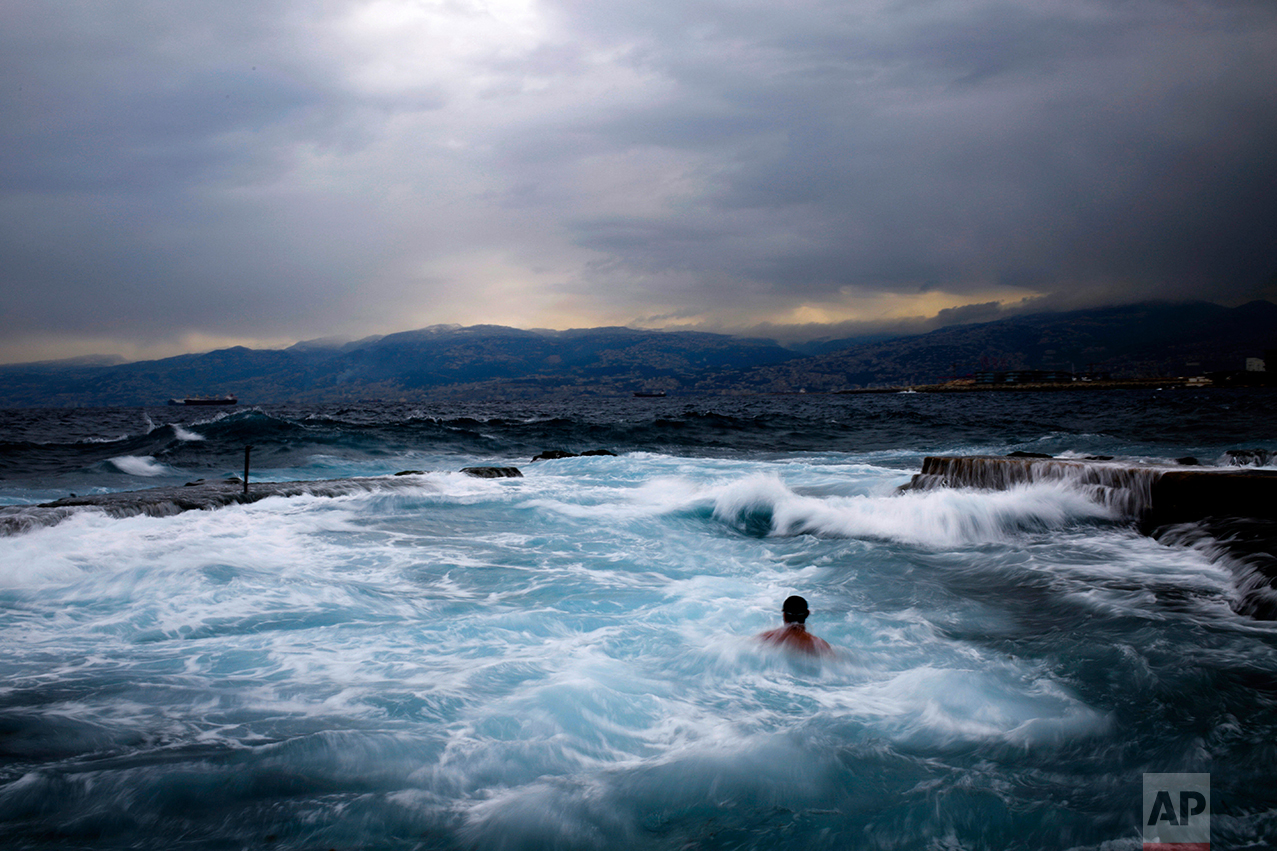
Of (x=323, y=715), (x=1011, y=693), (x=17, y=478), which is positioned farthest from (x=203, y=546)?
(x=17, y=478)

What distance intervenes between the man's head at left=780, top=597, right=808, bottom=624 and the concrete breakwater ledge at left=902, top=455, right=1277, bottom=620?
4.10 metres

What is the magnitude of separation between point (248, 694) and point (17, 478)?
25.0m

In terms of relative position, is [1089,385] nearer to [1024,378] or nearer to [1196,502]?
[1024,378]

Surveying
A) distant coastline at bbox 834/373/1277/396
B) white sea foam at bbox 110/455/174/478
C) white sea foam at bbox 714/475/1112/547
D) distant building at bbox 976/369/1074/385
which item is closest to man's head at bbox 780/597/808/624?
white sea foam at bbox 714/475/1112/547

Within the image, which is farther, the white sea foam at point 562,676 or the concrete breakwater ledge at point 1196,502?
the concrete breakwater ledge at point 1196,502

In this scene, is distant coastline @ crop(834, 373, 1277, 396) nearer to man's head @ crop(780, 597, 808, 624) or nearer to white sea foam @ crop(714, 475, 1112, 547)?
white sea foam @ crop(714, 475, 1112, 547)

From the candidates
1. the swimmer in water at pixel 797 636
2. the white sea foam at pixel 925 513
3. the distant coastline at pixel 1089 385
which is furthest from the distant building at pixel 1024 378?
the swimmer in water at pixel 797 636

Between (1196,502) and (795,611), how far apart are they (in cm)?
746

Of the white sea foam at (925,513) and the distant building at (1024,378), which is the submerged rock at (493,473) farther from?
the distant building at (1024,378)

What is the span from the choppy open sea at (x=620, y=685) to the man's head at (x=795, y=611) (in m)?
0.35

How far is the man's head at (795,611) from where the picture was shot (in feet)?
18.4

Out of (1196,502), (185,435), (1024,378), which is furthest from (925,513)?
(1024,378)

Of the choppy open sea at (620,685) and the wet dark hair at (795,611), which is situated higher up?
the wet dark hair at (795,611)

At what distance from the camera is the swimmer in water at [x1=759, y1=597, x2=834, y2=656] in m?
5.57
